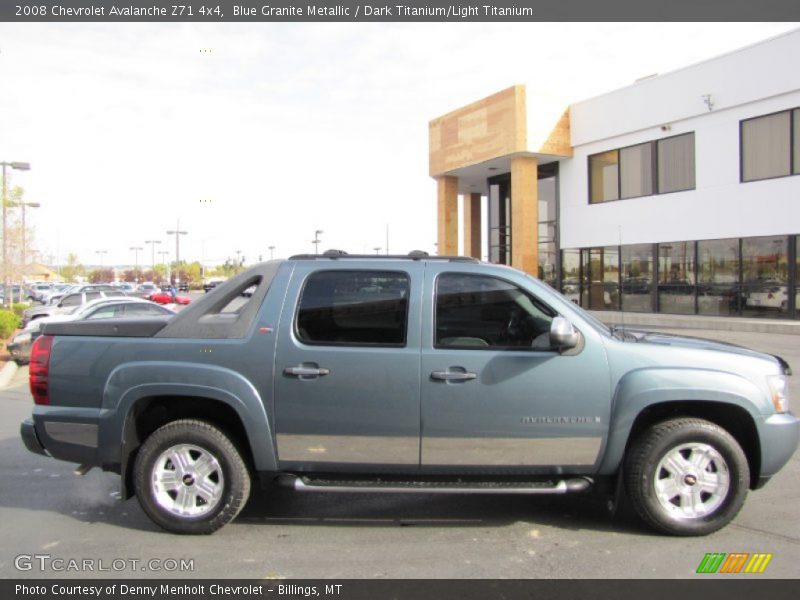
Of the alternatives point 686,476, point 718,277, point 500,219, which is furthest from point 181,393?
point 500,219

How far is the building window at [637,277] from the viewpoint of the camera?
79.1 feet

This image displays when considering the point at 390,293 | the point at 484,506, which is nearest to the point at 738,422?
the point at 484,506

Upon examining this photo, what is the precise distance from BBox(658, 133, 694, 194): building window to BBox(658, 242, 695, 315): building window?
2.09 metres

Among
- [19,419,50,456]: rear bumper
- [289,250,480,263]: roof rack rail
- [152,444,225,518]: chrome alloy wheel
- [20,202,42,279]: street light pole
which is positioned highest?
[20,202,42,279]: street light pole

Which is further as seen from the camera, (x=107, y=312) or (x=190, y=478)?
(x=107, y=312)

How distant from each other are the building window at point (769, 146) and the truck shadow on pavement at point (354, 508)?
61.5 feet

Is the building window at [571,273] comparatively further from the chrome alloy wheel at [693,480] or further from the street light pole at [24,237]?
the chrome alloy wheel at [693,480]

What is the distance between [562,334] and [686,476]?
1.30 meters

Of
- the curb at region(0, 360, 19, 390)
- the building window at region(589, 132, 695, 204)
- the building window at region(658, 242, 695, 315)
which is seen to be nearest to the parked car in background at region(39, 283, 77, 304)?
the curb at region(0, 360, 19, 390)

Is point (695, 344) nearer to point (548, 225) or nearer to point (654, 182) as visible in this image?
point (654, 182)

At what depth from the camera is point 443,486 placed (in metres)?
4.20

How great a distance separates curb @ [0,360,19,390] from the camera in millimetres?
12219

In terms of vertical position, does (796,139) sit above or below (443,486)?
above
